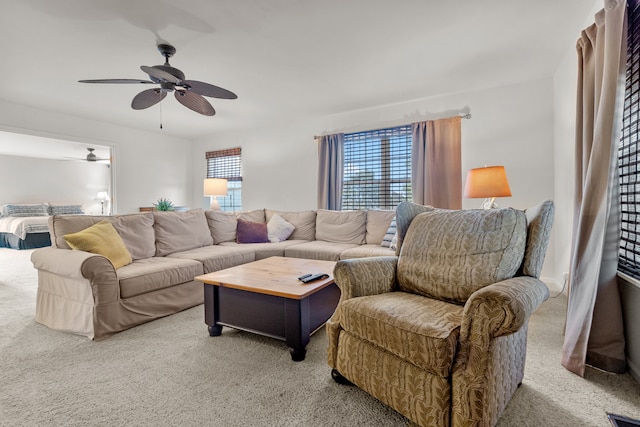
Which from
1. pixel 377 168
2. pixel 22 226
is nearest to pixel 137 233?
pixel 377 168

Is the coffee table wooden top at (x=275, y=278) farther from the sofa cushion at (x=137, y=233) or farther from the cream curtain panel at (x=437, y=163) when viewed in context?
the cream curtain panel at (x=437, y=163)

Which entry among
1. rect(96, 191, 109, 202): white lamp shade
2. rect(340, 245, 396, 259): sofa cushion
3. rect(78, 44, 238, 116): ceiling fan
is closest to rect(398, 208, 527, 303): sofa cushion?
rect(340, 245, 396, 259): sofa cushion

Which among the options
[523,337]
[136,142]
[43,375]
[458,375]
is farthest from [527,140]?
[136,142]

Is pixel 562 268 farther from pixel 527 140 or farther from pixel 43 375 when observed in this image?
pixel 43 375

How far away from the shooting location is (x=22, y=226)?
19.8 ft

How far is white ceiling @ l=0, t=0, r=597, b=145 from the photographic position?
2135 mm

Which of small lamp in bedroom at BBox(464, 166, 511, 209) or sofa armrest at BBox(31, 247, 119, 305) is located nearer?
sofa armrest at BBox(31, 247, 119, 305)

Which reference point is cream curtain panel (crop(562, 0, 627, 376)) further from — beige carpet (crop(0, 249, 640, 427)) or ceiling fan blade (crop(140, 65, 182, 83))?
ceiling fan blade (crop(140, 65, 182, 83))

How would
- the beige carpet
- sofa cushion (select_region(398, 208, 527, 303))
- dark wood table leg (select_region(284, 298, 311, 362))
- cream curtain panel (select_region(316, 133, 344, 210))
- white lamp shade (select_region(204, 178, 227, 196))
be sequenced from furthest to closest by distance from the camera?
white lamp shade (select_region(204, 178, 227, 196)) < cream curtain panel (select_region(316, 133, 344, 210)) < dark wood table leg (select_region(284, 298, 311, 362)) < sofa cushion (select_region(398, 208, 527, 303)) < the beige carpet

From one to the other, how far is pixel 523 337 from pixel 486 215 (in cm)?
61

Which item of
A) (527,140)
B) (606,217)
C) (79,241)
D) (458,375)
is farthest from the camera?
(527,140)

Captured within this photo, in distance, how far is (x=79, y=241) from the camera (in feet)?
7.28

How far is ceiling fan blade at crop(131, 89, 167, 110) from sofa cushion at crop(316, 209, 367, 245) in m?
2.31

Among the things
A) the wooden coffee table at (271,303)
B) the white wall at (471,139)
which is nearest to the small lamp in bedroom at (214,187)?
the white wall at (471,139)
